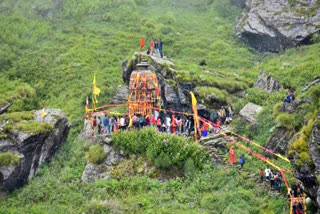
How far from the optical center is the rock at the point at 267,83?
3244 cm

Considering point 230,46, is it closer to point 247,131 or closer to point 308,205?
point 247,131

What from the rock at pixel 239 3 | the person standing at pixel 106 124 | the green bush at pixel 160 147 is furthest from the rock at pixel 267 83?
the rock at pixel 239 3

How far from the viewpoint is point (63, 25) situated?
5147cm

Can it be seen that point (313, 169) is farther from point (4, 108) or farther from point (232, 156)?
point (4, 108)

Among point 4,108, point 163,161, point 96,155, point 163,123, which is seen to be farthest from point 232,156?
point 4,108

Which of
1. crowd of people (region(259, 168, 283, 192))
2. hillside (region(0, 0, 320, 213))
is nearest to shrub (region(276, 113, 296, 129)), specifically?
hillside (region(0, 0, 320, 213))

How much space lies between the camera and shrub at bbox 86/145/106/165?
28.3 metres

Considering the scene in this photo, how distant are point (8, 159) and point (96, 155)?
202 inches

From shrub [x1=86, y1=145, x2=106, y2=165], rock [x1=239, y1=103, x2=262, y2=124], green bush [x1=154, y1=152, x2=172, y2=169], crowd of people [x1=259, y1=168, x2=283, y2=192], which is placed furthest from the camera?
rock [x1=239, y1=103, x2=262, y2=124]

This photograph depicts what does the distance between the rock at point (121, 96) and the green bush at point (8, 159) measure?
37.2ft

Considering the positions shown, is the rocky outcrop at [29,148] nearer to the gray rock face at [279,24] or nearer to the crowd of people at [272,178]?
the crowd of people at [272,178]

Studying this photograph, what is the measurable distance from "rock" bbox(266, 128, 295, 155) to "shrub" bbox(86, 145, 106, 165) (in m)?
9.93

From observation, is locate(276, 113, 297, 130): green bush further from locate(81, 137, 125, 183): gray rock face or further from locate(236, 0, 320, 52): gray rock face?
locate(236, 0, 320, 52): gray rock face

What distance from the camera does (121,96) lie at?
36.8 meters
